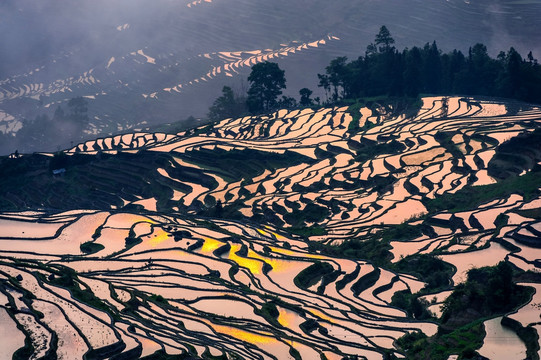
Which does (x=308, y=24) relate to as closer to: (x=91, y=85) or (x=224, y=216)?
(x=91, y=85)

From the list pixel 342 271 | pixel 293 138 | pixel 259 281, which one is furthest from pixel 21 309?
pixel 293 138

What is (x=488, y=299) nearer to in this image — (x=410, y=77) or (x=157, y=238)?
(x=157, y=238)

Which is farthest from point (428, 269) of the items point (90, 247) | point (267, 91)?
point (267, 91)

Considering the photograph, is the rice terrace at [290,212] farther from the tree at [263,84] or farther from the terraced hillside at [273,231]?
the tree at [263,84]

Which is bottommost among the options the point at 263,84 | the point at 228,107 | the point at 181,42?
the point at 228,107

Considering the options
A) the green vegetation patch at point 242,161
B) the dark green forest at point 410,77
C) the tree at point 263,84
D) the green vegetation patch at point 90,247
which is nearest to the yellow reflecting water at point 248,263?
the green vegetation patch at point 90,247

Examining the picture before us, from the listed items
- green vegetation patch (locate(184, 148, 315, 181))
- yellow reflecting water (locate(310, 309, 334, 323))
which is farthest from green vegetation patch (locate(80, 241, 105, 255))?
green vegetation patch (locate(184, 148, 315, 181))

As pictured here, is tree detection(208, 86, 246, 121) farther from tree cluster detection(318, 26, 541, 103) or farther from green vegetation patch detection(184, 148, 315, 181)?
green vegetation patch detection(184, 148, 315, 181)
